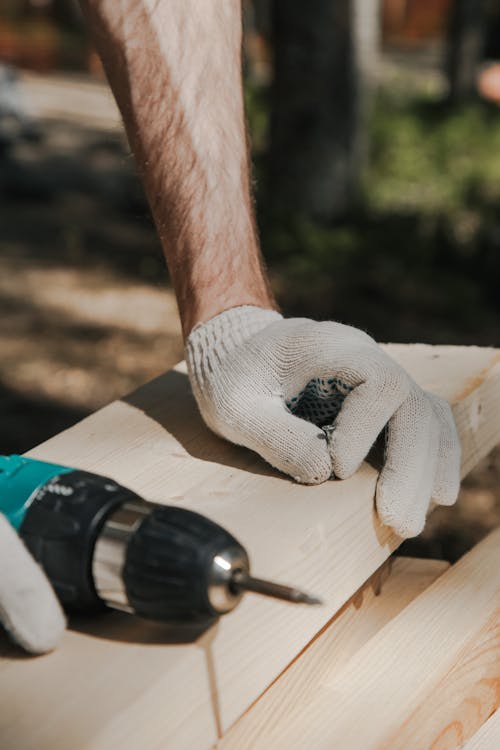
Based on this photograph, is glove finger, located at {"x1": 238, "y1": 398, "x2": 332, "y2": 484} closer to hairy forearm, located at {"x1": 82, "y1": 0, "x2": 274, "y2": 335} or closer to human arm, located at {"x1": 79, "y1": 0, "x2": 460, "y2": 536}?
human arm, located at {"x1": 79, "y1": 0, "x2": 460, "y2": 536}

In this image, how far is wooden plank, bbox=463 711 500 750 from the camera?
47.3 inches

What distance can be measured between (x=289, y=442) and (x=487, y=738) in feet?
1.62

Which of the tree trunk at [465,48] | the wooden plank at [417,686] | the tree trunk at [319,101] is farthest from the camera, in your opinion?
the tree trunk at [465,48]

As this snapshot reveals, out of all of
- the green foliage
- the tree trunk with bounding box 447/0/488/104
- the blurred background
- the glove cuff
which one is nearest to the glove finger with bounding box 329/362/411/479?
the glove cuff

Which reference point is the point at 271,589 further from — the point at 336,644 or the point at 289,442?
the point at 336,644

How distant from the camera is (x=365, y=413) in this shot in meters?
1.30

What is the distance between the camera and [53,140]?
366 inches

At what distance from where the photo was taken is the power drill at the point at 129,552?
0.93m

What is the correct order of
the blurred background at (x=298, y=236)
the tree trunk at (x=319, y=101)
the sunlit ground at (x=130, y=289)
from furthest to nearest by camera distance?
the tree trunk at (x=319, y=101) → the blurred background at (x=298, y=236) → the sunlit ground at (x=130, y=289)

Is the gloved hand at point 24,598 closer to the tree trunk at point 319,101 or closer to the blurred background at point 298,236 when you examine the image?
the blurred background at point 298,236

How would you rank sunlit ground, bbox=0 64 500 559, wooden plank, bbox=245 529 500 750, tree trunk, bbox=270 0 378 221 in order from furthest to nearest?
tree trunk, bbox=270 0 378 221
sunlit ground, bbox=0 64 500 559
wooden plank, bbox=245 529 500 750

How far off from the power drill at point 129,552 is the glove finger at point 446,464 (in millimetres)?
506

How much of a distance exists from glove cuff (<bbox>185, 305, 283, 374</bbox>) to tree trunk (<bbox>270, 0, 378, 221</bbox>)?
14.9 ft

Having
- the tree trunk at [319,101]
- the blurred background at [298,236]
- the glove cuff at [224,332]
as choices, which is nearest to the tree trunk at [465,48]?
the blurred background at [298,236]
